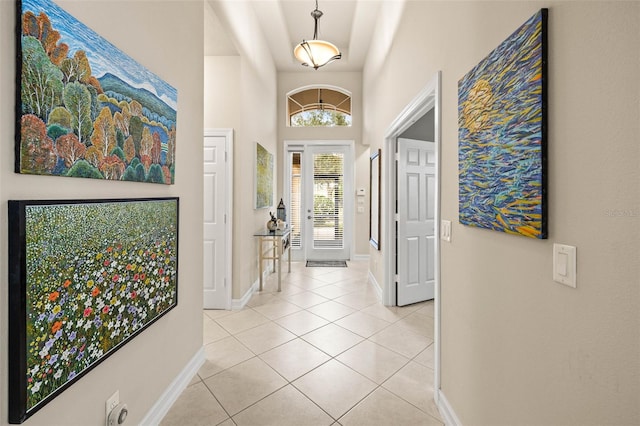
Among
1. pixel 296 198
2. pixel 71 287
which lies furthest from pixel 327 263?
pixel 71 287

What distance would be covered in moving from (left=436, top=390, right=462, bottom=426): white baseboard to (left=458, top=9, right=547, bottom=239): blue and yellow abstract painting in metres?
1.07

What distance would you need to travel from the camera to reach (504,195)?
115 centimetres

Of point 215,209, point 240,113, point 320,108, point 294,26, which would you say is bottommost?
point 215,209

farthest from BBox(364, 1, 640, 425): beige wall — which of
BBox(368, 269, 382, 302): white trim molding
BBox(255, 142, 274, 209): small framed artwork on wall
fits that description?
BBox(255, 142, 274, 209): small framed artwork on wall

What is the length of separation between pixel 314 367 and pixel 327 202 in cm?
402

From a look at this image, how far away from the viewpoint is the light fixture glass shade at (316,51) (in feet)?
11.8

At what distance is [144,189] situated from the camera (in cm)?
157

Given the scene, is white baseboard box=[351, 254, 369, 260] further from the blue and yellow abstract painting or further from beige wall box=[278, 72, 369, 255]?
the blue and yellow abstract painting

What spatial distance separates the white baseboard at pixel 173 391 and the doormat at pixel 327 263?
11.3 feet

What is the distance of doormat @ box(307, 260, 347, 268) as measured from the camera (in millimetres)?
5629

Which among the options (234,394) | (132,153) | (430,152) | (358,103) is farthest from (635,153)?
(358,103)

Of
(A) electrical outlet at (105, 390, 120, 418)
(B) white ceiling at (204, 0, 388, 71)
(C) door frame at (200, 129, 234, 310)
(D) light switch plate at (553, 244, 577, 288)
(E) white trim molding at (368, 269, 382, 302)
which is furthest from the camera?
(E) white trim molding at (368, 269, 382, 302)

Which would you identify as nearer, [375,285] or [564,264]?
[564,264]

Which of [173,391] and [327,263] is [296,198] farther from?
[173,391]
